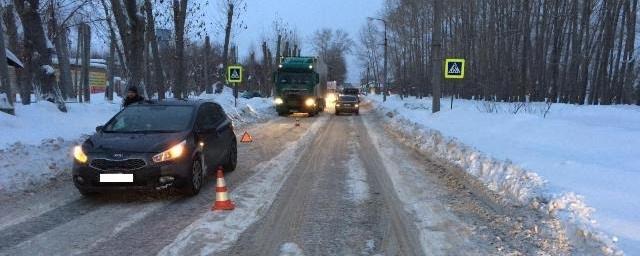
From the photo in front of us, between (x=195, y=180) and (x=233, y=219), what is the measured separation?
6.05 feet

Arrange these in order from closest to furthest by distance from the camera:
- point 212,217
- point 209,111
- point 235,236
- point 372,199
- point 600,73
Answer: point 235,236, point 212,217, point 372,199, point 209,111, point 600,73

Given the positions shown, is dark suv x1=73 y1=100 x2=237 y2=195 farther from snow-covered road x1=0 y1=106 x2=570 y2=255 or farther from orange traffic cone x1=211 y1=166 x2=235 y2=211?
orange traffic cone x1=211 y1=166 x2=235 y2=211

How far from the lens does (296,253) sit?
5.71 meters

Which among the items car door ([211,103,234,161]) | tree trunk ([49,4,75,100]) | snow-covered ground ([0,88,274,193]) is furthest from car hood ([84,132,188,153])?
tree trunk ([49,4,75,100])

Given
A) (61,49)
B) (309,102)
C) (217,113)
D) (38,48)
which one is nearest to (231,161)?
(217,113)

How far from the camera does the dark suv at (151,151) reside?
8.00 m

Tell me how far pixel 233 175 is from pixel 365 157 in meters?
4.06

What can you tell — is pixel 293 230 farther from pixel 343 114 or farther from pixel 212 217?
pixel 343 114

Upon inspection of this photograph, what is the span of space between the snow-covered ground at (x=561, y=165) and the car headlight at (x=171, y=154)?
4708mm

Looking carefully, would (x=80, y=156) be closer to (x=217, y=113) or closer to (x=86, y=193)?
(x=86, y=193)

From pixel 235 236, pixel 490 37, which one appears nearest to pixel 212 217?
pixel 235 236

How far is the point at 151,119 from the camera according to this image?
948 cm

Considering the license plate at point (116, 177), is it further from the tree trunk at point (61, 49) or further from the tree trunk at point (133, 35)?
the tree trunk at point (61, 49)

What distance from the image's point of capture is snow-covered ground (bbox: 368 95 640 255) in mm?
6199
